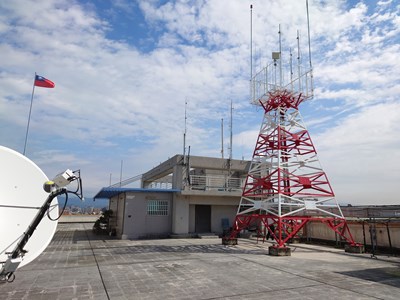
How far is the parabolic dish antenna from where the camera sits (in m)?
6.38

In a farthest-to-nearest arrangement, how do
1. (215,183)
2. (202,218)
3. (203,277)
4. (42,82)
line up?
(215,183)
(202,218)
(42,82)
(203,277)

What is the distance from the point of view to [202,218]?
89.8 ft

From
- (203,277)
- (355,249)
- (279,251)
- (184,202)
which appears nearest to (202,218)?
(184,202)

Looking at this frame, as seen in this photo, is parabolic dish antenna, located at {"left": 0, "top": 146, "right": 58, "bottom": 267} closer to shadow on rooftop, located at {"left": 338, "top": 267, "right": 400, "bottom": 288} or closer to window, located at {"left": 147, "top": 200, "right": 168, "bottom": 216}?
shadow on rooftop, located at {"left": 338, "top": 267, "right": 400, "bottom": 288}

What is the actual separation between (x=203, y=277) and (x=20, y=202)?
662 centimetres

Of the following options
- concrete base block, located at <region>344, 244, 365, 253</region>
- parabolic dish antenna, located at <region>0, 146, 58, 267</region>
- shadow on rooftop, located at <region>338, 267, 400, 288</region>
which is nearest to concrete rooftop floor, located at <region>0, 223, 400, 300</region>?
shadow on rooftop, located at <region>338, 267, 400, 288</region>

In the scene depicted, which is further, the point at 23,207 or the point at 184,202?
the point at 184,202

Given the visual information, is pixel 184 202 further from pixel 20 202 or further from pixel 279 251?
pixel 20 202

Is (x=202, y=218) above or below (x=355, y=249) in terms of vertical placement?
above

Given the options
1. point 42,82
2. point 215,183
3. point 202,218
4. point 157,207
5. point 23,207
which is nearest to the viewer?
point 23,207

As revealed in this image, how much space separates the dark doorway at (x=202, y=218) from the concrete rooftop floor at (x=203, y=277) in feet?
39.0

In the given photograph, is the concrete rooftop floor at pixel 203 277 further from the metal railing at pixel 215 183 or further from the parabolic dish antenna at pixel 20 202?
the metal railing at pixel 215 183

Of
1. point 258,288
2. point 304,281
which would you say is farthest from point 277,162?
point 258,288

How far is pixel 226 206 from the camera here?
28391mm
